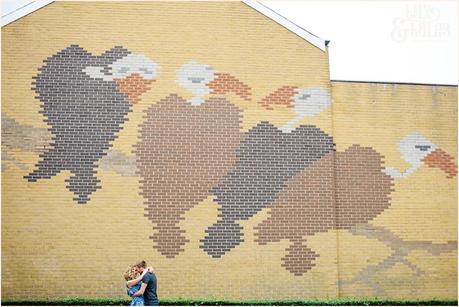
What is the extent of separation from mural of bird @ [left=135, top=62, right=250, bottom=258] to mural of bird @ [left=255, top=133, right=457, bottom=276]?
1570mm

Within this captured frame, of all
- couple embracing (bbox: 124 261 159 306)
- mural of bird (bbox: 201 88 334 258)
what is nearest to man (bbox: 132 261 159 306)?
couple embracing (bbox: 124 261 159 306)

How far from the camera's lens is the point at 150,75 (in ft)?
36.8

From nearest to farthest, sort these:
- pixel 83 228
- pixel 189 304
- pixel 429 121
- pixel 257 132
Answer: pixel 189 304 < pixel 83 228 < pixel 257 132 < pixel 429 121

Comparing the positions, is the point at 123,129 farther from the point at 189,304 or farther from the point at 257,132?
the point at 189,304

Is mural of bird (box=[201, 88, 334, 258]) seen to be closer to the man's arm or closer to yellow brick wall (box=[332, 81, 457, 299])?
yellow brick wall (box=[332, 81, 457, 299])

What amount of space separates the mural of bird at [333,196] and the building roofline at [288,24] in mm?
2520

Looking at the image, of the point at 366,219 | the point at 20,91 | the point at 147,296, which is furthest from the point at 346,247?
the point at 20,91

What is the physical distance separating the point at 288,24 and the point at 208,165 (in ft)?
12.3

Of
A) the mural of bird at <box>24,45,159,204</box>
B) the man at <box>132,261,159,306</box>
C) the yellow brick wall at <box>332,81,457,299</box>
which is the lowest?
the yellow brick wall at <box>332,81,457,299</box>

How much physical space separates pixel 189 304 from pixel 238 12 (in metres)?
6.49

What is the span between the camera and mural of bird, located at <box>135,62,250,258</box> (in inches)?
425

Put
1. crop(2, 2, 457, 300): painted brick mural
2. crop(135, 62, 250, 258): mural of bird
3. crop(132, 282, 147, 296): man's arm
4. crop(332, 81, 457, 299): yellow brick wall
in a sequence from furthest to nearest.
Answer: crop(332, 81, 457, 299): yellow brick wall → crop(135, 62, 250, 258): mural of bird → crop(2, 2, 457, 300): painted brick mural → crop(132, 282, 147, 296): man's arm

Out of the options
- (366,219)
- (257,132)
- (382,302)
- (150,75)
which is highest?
(150,75)

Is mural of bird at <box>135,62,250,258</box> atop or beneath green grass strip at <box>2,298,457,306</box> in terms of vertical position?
atop
